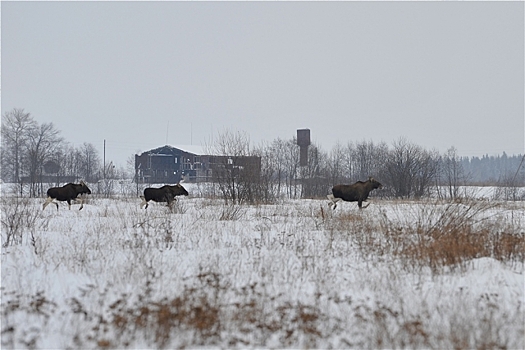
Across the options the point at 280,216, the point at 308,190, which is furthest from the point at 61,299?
the point at 308,190

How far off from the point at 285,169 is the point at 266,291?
51.4m

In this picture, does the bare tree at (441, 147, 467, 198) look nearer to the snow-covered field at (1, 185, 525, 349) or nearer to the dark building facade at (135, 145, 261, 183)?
the snow-covered field at (1, 185, 525, 349)

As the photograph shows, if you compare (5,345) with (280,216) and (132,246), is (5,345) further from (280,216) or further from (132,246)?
(280,216)

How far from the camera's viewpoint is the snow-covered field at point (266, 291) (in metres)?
4.91

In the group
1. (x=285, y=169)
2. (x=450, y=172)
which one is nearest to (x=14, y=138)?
(x=285, y=169)

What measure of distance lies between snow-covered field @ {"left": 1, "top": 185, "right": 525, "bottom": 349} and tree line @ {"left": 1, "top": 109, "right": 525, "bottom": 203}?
711 centimetres

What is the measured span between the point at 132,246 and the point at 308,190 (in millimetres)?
38995

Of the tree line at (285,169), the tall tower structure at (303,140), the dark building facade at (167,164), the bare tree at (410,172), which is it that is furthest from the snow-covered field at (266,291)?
the dark building facade at (167,164)

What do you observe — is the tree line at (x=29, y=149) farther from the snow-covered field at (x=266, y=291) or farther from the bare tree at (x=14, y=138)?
the snow-covered field at (x=266, y=291)

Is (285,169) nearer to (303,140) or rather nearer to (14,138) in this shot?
(303,140)

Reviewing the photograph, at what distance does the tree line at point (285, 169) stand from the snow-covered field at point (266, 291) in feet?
23.3

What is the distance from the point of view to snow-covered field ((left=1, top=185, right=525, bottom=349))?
4.91 meters

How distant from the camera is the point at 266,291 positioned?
6281 millimetres

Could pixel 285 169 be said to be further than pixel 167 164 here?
No
